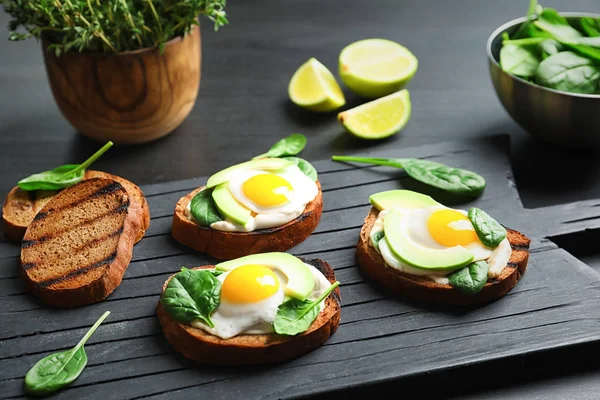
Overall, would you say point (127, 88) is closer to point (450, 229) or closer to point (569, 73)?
point (450, 229)

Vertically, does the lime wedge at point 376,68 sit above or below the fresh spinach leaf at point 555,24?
below

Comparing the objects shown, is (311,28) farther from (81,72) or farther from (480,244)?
(480,244)

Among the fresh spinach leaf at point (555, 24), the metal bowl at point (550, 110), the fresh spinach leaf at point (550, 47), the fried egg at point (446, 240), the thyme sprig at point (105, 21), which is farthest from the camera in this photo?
the fresh spinach leaf at point (555, 24)

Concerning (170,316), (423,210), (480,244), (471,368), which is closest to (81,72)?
(170,316)

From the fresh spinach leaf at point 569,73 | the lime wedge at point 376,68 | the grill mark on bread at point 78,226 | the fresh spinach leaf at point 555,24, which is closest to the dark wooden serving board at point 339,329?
the grill mark on bread at point 78,226

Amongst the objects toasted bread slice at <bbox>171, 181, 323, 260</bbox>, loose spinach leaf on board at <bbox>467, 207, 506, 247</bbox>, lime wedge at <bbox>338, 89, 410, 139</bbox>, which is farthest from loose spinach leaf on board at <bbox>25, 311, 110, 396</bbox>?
lime wedge at <bbox>338, 89, 410, 139</bbox>

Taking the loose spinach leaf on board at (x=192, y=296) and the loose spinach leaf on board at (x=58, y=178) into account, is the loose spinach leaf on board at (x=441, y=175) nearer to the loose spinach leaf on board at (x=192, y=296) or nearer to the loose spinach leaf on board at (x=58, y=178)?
the loose spinach leaf on board at (x=192, y=296)

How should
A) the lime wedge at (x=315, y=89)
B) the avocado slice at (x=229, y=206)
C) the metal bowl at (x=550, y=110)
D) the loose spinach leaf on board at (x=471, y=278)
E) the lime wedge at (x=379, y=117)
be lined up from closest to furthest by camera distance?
the loose spinach leaf on board at (x=471, y=278)
the avocado slice at (x=229, y=206)
the metal bowl at (x=550, y=110)
the lime wedge at (x=379, y=117)
the lime wedge at (x=315, y=89)
